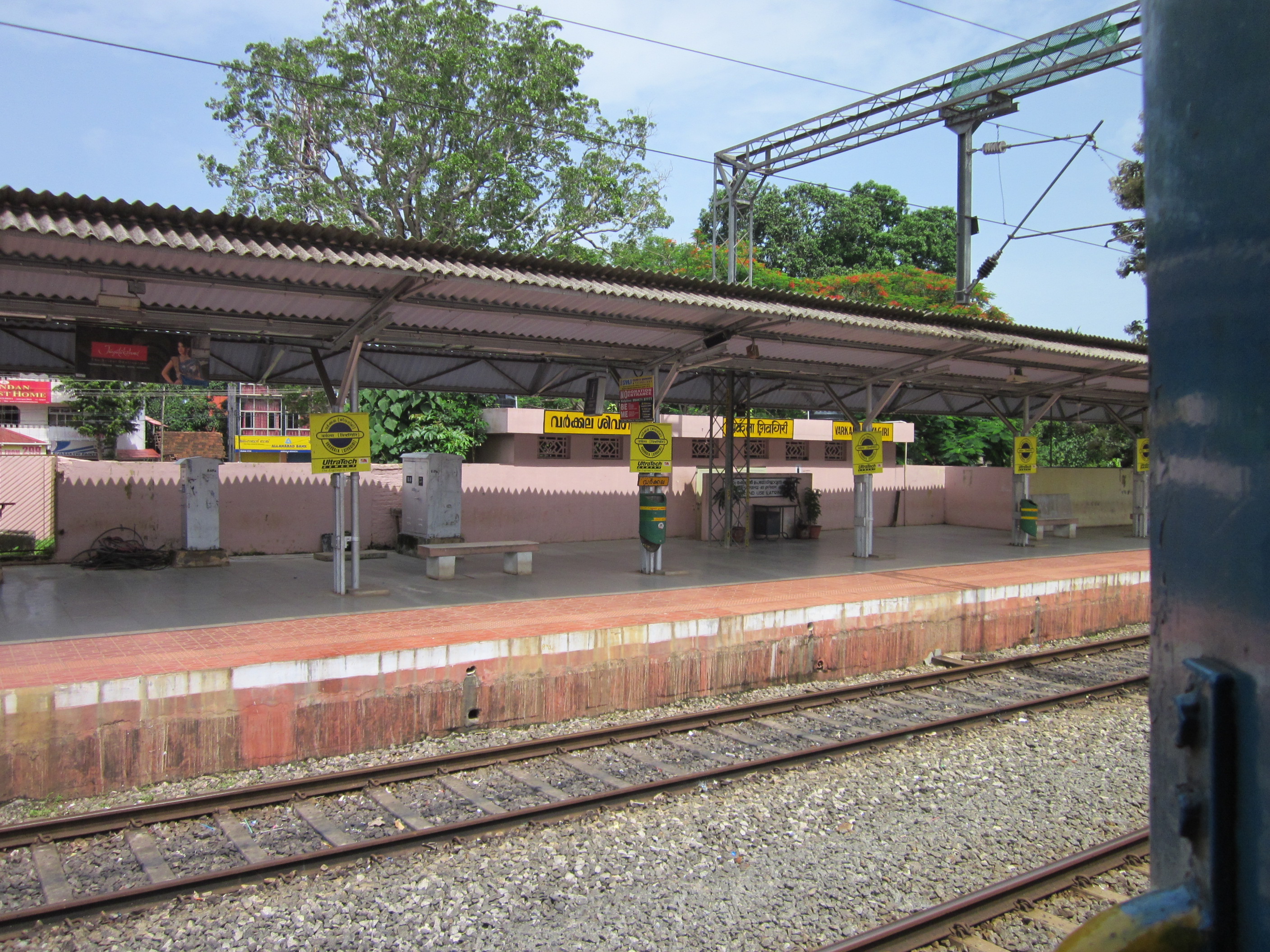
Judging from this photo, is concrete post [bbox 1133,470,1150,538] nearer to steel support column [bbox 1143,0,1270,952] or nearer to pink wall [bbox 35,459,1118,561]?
pink wall [bbox 35,459,1118,561]

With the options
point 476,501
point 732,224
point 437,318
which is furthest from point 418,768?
point 732,224

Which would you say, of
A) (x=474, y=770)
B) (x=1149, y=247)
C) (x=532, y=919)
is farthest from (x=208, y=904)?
(x=1149, y=247)

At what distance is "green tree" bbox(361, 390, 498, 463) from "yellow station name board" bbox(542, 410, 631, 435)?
3090mm

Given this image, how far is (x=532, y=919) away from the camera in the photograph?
4.59 metres

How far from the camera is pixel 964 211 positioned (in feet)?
58.3

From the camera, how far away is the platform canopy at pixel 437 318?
7.68 metres

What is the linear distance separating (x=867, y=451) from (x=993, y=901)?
10905 mm

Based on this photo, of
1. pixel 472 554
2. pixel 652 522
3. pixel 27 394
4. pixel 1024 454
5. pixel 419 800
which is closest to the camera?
pixel 419 800

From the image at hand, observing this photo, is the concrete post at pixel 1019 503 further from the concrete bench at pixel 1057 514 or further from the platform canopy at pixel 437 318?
the platform canopy at pixel 437 318

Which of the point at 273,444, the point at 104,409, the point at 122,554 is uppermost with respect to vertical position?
the point at 104,409

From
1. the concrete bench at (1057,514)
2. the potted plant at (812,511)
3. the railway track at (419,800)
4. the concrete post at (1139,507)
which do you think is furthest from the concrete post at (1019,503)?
the railway track at (419,800)

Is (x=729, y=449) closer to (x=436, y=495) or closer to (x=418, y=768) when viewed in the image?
(x=436, y=495)

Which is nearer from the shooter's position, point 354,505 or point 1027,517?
point 354,505

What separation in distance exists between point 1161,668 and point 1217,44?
2.69 feet
